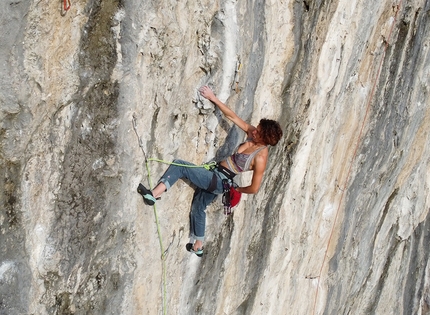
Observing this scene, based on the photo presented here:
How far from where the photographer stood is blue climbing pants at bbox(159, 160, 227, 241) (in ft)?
17.9

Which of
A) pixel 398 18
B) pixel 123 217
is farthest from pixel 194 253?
pixel 398 18

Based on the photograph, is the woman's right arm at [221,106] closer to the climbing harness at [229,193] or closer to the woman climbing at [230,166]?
the woman climbing at [230,166]

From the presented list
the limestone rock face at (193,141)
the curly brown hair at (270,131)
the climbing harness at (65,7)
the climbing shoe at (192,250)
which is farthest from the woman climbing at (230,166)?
the climbing harness at (65,7)

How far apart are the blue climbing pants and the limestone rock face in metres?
0.11

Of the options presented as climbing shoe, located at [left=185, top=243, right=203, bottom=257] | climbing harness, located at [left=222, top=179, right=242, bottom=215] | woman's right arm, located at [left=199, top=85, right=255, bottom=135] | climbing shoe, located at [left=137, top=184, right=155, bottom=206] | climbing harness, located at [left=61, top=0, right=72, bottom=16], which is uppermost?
climbing harness, located at [left=61, top=0, right=72, bottom=16]

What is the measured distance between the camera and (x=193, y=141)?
5.69 metres

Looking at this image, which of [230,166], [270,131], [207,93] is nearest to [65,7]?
[207,93]

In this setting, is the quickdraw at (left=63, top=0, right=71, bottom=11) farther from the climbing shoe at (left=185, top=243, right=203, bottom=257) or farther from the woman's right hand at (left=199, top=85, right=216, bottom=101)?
the climbing shoe at (left=185, top=243, right=203, bottom=257)

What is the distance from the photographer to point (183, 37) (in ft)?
16.4

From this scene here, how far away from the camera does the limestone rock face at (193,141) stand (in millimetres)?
4414

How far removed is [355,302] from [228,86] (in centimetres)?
677

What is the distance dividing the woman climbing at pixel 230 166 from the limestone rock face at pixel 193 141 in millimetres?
133

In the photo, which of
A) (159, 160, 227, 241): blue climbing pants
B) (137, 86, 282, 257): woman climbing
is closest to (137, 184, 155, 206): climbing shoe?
(137, 86, 282, 257): woman climbing

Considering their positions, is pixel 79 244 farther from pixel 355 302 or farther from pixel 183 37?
pixel 355 302
